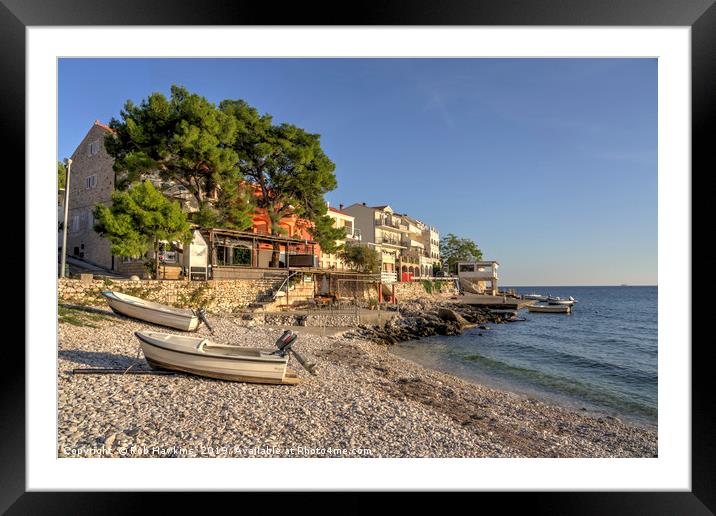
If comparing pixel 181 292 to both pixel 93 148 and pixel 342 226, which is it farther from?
pixel 342 226

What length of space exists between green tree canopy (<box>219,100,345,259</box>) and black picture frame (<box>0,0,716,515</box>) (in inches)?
533

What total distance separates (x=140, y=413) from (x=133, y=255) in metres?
7.09

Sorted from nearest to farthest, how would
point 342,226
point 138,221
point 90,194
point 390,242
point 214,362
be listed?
point 214,362, point 138,221, point 90,194, point 342,226, point 390,242

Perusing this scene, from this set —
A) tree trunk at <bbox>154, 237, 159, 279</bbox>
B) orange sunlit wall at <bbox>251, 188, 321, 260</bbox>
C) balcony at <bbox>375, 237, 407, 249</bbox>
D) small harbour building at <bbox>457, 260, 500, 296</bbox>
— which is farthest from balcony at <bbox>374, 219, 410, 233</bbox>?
tree trunk at <bbox>154, 237, 159, 279</bbox>

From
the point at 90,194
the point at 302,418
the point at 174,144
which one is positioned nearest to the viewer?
the point at 302,418

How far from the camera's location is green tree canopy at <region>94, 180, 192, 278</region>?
30.7ft

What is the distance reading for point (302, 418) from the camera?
162 inches

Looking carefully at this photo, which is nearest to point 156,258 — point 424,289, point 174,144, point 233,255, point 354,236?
point 233,255

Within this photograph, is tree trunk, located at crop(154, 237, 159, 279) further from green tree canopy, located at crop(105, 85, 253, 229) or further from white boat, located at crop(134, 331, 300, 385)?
white boat, located at crop(134, 331, 300, 385)
